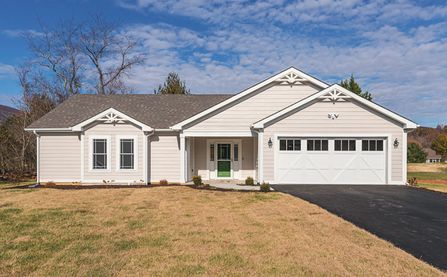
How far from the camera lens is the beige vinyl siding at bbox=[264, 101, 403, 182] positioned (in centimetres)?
1463

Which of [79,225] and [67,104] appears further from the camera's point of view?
[67,104]

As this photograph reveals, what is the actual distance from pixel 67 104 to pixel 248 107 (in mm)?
11352

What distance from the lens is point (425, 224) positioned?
7754 millimetres

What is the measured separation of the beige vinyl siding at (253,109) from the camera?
51.5 feet

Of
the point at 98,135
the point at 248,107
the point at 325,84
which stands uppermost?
the point at 325,84

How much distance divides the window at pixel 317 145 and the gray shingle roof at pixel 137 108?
667 centimetres

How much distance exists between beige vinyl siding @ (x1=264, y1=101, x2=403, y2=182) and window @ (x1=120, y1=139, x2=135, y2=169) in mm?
6786

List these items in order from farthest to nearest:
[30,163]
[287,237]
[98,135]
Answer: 1. [30,163]
2. [98,135]
3. [287,237]

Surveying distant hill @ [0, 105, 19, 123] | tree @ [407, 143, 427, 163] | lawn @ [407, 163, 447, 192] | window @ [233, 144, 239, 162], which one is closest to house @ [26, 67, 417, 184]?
window @ [233, 144, 239, 162]

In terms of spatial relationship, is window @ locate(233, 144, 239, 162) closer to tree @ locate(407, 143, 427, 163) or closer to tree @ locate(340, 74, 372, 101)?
tree @ locate(340, 74, 372, 101)

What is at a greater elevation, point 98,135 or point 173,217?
point 98,135

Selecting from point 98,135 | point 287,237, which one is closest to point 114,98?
point 98,135

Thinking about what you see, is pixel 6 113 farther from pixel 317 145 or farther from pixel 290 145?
pixel 317 145

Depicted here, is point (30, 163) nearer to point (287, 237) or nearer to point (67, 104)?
point (67, 104)
